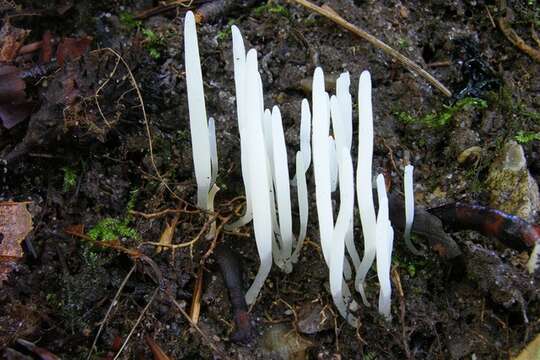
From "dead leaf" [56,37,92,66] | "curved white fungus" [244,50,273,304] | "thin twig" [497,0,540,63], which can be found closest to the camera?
"curved white fungus" [244,50,273,304]

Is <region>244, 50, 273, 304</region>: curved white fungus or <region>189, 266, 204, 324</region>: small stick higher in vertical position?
<region>244, 50, 273, 304</region>: curved white fungus

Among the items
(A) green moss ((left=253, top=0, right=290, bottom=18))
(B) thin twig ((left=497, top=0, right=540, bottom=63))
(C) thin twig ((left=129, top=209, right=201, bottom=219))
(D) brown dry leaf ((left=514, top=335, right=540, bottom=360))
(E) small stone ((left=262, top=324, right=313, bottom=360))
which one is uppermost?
(A) green moss ((left=253, top=0, right=290, bottom=18))

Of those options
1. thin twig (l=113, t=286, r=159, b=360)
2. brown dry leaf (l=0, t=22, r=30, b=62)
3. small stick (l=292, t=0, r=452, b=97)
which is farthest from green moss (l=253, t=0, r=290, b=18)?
thin twig (l=113, t=286, r=159, b=360)

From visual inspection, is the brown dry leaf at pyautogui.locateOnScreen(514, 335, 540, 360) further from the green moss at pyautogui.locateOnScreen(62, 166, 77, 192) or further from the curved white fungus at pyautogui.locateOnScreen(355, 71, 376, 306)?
the green moss at pyautogui.locateOnScreen(62, 166, 77, 192)

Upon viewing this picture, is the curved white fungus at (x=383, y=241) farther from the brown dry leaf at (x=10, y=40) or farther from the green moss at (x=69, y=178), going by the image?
the brown dry leaf at (x=10, y=40)

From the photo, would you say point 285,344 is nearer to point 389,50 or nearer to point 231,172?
point 231,172

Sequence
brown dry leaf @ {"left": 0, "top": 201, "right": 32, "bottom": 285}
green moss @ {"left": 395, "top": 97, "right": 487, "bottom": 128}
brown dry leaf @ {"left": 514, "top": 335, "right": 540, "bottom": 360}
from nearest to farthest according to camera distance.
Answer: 1. brown dry leaf @ {"left": 514, "top": 335, "right": 540, "bottom": 360}
2. brown dry leaf @ {"left": 0, "top": 201, "right": 32, "bottom": 285}
3. green moss @ {"left": 395, "top": 97, "right": 487, "bottom": 128}
